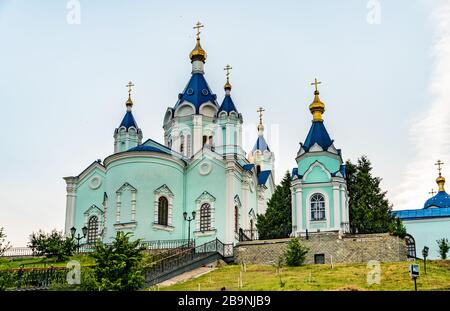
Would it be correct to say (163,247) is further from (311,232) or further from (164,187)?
(311,232)

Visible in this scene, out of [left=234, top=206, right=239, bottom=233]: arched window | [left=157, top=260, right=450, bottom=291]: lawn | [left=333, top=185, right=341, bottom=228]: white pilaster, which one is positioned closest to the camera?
[left=157, top=260, right=450, bottom=291]: lawn

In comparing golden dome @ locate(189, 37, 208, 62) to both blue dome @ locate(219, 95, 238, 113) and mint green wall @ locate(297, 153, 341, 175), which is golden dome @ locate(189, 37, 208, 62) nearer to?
blue dome @ locate(219, 95, 238, 113)

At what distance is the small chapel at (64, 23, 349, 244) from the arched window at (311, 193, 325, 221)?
0.17 feet

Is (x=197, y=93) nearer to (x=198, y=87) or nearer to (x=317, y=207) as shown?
A: (x=198, y=87)

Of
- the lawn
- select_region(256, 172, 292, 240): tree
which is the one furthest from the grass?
select_region(256, 172, 292, 240): tree

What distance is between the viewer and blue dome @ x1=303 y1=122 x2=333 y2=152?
3222 cm

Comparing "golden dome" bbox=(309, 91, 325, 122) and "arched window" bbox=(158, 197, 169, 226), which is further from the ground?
"golden dome" bbox=(309, 91, 325, 122)

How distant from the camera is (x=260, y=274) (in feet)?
80.1

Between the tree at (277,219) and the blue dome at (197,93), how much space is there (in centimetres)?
775

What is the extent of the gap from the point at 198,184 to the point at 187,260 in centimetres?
770

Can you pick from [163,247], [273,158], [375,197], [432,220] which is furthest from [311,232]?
[273,158]

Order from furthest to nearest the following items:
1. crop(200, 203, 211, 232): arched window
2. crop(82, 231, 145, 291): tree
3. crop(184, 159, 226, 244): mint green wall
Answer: crop(200, 203, 211, 232): arched window < crop(184, 159, 226, 244): mint green wall < crop(82, 231, 145, 291): tree

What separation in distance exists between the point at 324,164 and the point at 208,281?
11.2 m

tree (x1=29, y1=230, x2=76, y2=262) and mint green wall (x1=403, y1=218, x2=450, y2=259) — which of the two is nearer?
tree (x1=29, y1=230, x2=76, y2=262)
